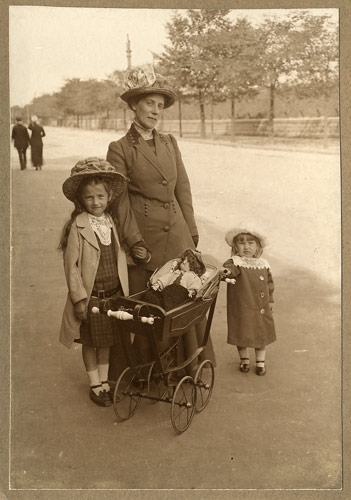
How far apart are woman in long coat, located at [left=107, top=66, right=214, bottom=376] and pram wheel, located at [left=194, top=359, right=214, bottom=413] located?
31 centimetres

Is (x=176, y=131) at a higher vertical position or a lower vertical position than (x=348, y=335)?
higher

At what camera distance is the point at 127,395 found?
8.86ft

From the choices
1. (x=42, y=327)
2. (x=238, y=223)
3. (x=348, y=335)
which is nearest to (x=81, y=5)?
(x=238, y=223)

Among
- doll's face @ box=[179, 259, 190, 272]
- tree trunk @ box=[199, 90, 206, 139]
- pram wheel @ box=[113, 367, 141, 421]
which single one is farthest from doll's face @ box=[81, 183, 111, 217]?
pram wheel @ box=[113, 367, 141, 421]

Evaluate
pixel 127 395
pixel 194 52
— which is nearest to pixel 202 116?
pixel 194 52

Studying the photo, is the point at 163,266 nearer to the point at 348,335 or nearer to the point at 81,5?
the point at 348,335

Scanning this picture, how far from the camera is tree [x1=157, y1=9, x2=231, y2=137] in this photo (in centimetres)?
286

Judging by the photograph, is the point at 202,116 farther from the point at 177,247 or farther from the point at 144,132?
the point at 177,247

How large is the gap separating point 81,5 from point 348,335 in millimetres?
2136

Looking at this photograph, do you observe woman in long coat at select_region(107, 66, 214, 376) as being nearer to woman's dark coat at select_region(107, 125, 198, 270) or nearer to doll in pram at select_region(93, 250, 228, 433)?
woman's dark coat at select_region(107, 125, 198, 270)

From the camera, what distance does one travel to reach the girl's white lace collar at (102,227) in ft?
8.75

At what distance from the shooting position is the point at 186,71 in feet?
9.57

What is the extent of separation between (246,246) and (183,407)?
2.80ft

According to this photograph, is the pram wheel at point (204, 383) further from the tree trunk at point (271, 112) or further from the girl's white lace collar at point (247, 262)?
the tree trunk at point (271, 112)
